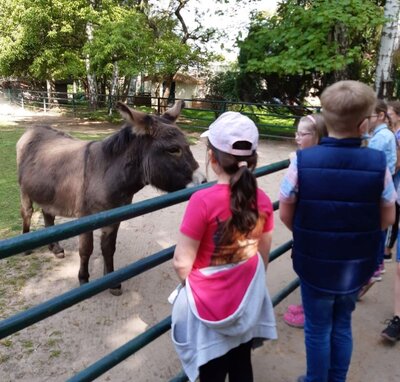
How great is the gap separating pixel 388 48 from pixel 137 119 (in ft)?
27.2

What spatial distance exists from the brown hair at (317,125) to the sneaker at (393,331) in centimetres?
157

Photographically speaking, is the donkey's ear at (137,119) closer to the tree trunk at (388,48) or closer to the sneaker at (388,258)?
the sneaker at (388,258)

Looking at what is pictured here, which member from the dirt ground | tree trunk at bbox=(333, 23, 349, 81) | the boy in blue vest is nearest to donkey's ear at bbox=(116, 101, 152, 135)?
the boy in blue vest

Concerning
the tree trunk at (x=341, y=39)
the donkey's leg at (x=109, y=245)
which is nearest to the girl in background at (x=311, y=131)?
the donkey's leg at (x=109, y=245)

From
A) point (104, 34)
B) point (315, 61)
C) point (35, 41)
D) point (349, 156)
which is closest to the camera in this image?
point (349, 156)

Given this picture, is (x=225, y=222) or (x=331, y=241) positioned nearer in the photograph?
(x=225, y=222)

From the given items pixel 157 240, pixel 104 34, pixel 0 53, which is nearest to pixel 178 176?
pixel 157 240

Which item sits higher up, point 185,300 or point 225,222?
point 225,222

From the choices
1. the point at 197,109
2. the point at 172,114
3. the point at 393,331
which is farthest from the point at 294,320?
the point at 197,109

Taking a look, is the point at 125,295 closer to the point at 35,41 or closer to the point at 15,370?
the point at 15,370

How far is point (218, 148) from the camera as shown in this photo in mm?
1528

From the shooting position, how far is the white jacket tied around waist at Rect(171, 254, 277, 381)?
1546mm

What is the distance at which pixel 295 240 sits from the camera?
1990 mm

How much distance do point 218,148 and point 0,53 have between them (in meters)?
20.8
